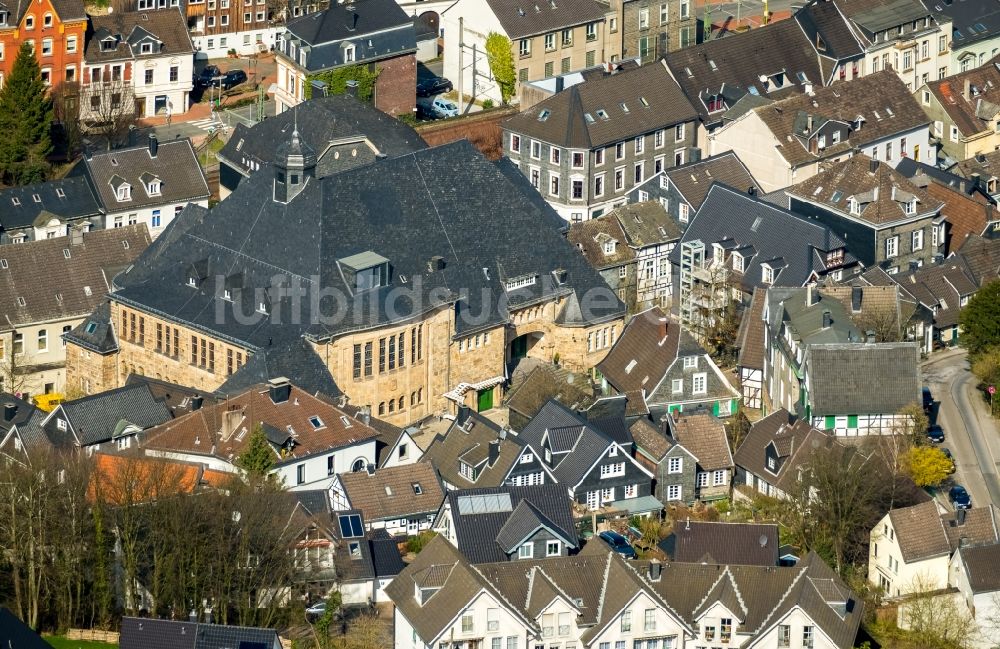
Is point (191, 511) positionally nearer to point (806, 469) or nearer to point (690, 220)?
point (806, 469)

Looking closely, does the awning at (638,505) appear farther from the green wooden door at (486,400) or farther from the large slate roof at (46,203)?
the large slate roof at (46,203)

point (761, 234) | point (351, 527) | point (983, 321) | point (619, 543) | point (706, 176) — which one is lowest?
point (619, 543)

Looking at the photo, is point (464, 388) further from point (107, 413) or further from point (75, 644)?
point (75, 644)

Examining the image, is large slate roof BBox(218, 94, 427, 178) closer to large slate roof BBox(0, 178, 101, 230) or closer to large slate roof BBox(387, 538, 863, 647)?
large slate roof BBox(0, 178, 101, 230)

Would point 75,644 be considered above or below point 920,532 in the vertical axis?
below

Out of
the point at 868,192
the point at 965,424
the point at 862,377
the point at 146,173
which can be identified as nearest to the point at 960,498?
the point at 862,377

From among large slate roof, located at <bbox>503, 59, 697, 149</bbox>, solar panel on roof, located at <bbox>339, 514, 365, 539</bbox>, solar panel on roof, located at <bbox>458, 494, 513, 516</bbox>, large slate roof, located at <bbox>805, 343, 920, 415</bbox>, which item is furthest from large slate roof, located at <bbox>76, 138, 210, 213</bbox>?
large slate roof, located at <bbox>805, 343, 920, 415</bbox>

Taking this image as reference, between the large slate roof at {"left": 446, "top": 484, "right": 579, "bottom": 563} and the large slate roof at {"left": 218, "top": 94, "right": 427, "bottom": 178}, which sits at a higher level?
the large slate roof at {"left": 218, "top": 94, "right": 427, "bottom": 178}
